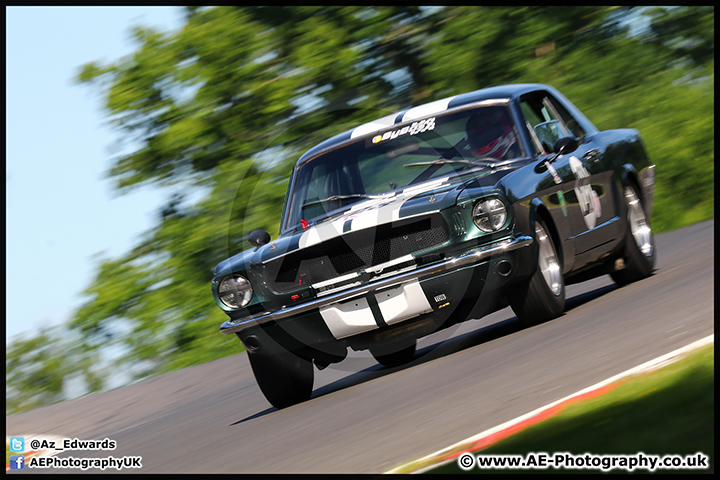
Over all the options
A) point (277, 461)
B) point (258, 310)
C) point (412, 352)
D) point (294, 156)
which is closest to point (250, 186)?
point (294, 156)

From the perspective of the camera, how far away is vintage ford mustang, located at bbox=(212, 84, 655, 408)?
6227mm

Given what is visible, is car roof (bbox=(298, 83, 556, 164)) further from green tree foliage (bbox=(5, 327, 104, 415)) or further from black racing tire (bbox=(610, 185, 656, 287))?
green tree foliage (bbox=(5, 327, 104, 415))

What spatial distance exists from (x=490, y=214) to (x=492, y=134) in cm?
113

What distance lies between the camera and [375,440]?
4645 millimetres

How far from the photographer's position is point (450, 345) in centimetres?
792

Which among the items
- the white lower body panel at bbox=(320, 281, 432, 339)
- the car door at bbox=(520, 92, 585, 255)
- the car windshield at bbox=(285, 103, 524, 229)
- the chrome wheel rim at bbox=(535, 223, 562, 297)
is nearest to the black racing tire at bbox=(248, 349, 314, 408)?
the white lower body panel at bbox=(320, 281, 432, 339)

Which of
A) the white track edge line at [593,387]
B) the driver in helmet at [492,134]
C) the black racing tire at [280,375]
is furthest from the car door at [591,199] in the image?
the white track edge line at [593,387]

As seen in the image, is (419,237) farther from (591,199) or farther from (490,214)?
(591,199)

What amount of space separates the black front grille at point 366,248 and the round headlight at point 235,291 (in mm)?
252

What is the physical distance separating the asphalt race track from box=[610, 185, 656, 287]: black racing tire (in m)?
0.14

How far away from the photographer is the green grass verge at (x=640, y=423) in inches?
131

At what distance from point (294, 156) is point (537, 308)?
10.9 m

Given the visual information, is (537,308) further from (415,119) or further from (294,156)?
(294,156)

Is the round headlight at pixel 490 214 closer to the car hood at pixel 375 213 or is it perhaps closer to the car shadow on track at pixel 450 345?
the car hood at pixel 375 213
